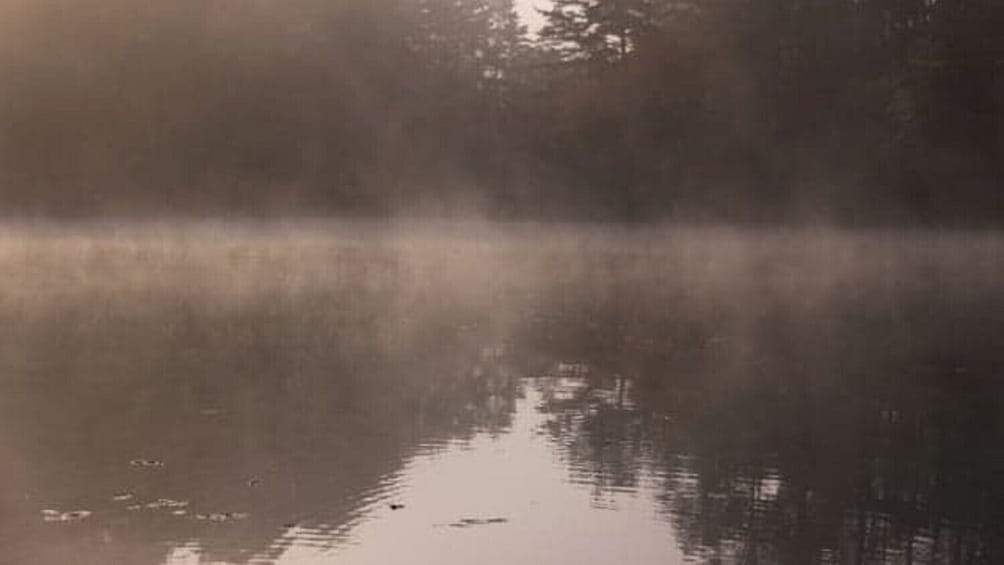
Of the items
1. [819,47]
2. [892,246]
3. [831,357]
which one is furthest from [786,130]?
[831,357]

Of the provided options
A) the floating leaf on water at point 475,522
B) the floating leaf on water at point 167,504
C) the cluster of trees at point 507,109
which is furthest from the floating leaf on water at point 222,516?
the cluster of trees at point 507,109

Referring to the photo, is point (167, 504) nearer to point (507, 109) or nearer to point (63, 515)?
point (63, 515)

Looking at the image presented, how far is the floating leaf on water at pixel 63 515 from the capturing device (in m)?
8.66

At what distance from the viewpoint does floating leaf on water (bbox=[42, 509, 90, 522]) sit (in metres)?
8.66

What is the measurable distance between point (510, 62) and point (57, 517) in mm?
45198

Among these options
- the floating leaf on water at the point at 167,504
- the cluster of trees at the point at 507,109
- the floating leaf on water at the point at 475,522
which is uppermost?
the cluster of trees at the point at 507,109

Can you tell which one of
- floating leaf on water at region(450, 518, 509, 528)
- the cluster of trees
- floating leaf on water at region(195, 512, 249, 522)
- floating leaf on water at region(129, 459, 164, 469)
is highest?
the cluster of trees

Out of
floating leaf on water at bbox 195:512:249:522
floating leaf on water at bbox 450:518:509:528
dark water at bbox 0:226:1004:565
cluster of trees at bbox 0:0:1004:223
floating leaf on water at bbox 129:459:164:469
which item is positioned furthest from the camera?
cluster of trees at bbox 0:0:1004:223

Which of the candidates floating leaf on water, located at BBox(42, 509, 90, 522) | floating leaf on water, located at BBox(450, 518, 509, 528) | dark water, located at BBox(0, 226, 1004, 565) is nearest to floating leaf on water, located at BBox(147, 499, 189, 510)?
dark water, located at BBox(0, 226, 1004, 565)

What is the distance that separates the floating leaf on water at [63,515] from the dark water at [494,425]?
0.10 feet

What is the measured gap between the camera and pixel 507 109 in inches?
2005

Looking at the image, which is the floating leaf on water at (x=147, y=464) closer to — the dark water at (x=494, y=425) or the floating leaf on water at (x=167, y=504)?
the dark water at (x=494, y=425)

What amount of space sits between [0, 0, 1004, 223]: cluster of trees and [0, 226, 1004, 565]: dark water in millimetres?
16513

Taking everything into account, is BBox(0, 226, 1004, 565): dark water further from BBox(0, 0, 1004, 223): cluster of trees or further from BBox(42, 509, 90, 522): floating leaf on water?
BBox(0, 0, 1004, 223): cluster of trees
